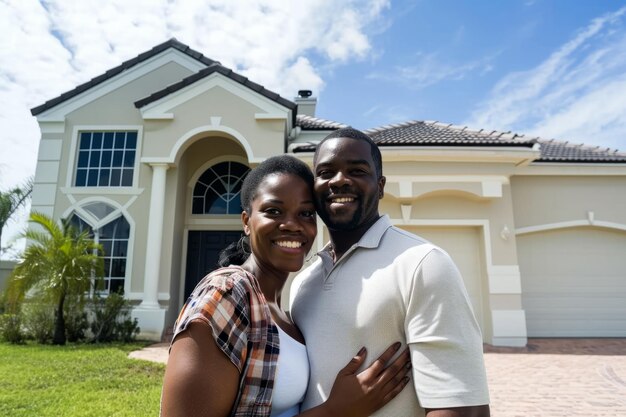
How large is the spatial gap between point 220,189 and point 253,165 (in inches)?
100

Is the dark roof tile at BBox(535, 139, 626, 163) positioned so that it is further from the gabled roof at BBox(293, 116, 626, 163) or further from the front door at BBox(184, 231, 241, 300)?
the front door at BBox(184, 231, 241, 300)

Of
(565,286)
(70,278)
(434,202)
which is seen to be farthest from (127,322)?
(565,286)

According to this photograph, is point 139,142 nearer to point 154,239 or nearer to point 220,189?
point 220,189

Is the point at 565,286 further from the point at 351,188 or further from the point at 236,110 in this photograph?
the point at 351,188

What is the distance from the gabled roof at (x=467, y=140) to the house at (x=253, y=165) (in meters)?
0.05

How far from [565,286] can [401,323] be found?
11.6 metres

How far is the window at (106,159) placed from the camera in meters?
12.2

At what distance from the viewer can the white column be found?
34.8 ft

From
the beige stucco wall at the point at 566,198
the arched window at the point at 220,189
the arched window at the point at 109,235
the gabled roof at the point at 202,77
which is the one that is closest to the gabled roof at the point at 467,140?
the beige stucco wall at the point at 566,198

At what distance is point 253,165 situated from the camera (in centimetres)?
1119

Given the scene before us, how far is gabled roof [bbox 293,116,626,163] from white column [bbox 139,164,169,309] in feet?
12.9

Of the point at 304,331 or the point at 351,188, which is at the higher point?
the point at 351,188

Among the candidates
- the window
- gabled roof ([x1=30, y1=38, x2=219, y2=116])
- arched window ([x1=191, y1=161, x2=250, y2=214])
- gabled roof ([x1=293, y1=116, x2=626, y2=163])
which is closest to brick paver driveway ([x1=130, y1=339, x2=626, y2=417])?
arched window ([x1=191, y1=161, x2=250, y2=214])

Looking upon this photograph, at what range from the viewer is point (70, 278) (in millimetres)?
9633
